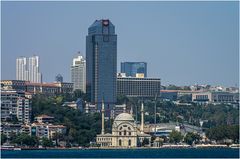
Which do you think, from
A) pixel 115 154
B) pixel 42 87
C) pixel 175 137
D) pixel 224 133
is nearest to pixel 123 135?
pixel 175 137

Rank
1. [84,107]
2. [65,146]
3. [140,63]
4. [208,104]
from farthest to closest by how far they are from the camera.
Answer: [140,63] → [208,104] → [84,107] → [65,146]

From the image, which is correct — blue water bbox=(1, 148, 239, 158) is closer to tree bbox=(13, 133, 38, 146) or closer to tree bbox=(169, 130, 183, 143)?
tree bbox=(13, 133, 38, 146)

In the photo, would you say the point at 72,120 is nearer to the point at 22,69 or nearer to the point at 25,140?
the point at 25,140

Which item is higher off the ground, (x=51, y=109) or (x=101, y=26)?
(x=101, y=26)

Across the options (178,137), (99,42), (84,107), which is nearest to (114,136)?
(178,137)

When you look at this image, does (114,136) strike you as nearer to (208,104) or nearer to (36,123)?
(36,123)

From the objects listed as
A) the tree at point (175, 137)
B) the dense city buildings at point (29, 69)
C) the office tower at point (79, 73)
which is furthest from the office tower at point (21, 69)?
the tree at point (175, 137)

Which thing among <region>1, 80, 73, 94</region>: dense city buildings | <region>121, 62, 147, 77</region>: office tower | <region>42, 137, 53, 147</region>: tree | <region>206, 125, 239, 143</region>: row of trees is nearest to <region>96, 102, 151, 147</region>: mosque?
<region>206, 125, 239, 143</region>: row of trees
